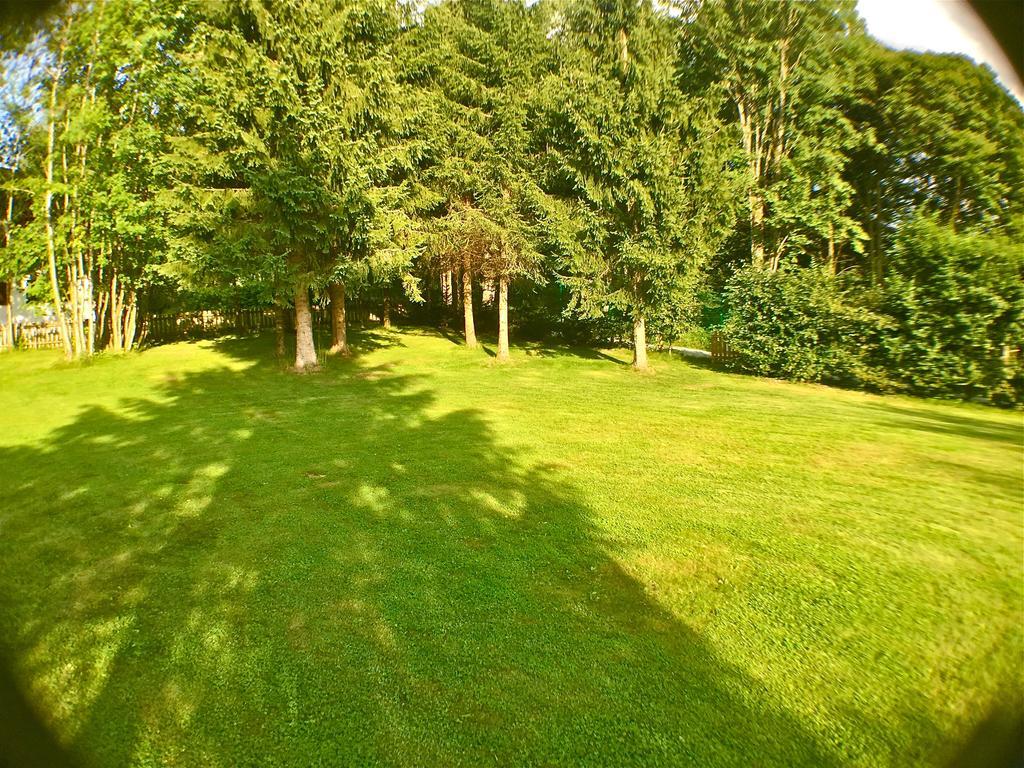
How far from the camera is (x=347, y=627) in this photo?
3.58 meters

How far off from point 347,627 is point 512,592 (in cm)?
115

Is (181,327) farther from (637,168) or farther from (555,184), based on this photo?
(637,168)

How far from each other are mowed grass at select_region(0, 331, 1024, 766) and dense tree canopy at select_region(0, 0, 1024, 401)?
18.5 ft

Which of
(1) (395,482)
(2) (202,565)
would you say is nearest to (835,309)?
(1) (395,482)

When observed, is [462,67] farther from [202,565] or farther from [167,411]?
[202,565]

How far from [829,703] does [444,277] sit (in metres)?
25.5

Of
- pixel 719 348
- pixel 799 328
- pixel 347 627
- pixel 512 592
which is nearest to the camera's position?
pixel 347 627

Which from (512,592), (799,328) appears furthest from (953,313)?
(512,592)

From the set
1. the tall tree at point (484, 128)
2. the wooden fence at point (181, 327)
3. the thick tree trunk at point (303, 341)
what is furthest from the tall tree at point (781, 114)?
the wooden fence at point (181, 327)

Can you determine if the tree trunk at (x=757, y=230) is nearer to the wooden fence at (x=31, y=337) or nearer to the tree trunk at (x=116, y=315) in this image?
the tree trunk at (x=116, y=315)

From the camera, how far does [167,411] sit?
10297 millimetres

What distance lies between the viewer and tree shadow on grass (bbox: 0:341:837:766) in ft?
8.47

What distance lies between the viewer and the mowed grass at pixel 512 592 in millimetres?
2602

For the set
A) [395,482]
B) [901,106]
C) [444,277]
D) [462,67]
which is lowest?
[395,482]
